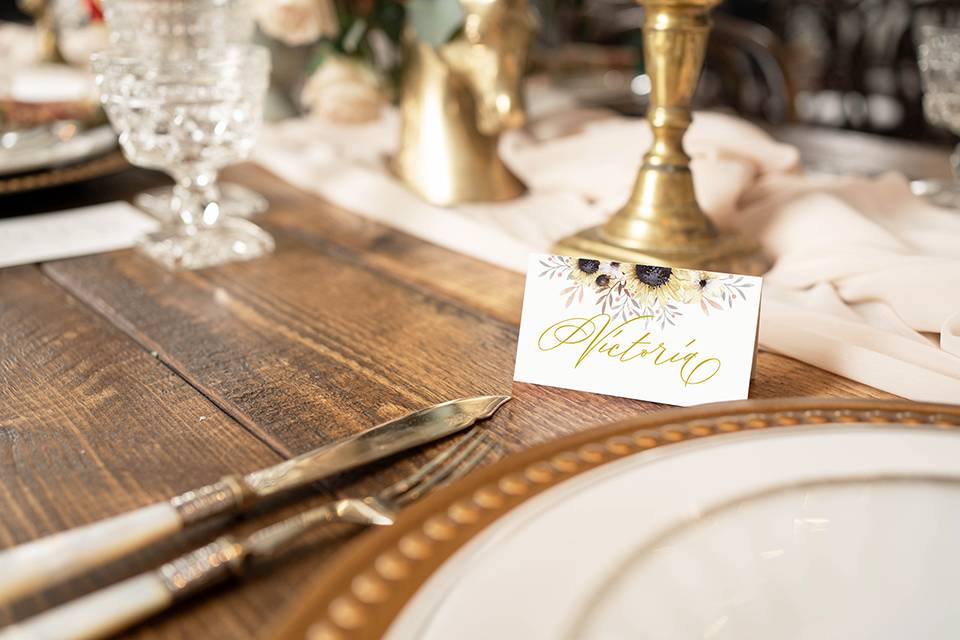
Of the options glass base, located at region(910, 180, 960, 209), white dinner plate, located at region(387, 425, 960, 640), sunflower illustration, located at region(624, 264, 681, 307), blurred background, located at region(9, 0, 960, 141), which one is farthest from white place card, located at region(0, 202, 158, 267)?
glass base, located at region(910, 180, 960, 209)

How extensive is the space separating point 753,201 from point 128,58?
544mm

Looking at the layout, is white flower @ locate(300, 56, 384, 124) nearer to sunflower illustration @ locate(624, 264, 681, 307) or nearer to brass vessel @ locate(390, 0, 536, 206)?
brass vessel @ locate(390, 0, 536, 206)

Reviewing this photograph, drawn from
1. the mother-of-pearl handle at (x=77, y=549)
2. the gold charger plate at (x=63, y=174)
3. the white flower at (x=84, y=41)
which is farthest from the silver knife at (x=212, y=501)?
the white flower at (x=84, y=41)

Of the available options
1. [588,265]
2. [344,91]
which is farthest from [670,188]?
[344,91]

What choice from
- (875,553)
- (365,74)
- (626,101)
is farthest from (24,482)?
(626,101)

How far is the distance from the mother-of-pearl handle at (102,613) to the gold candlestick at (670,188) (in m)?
0.40

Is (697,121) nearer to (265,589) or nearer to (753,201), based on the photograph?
(753,201)

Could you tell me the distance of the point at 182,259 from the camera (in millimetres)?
738

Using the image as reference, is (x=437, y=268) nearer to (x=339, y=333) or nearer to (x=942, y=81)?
(x=339, y=333)

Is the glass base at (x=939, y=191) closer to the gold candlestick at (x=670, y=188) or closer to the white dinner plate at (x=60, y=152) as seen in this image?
the gold candlestick at (x=670, y=188)

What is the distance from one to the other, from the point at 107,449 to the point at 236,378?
10 centimetres

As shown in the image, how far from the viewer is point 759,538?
1.09 feet

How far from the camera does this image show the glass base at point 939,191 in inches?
30.9

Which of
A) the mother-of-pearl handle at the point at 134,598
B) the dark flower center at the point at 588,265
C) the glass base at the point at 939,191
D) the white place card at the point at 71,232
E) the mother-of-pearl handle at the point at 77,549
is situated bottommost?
the white place card at the point at 71,232
